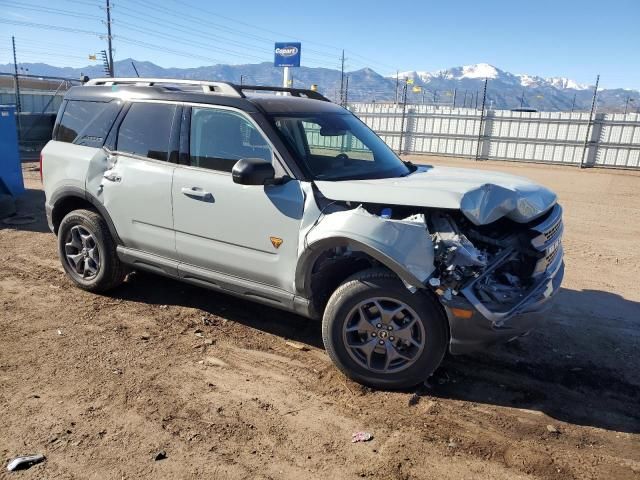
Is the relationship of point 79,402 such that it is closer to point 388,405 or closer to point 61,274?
point 388,405

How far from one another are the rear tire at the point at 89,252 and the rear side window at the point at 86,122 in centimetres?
71

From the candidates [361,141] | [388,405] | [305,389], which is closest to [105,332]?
[305,389]

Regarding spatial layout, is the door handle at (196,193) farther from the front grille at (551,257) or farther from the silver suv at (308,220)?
the front grille at (551,257)

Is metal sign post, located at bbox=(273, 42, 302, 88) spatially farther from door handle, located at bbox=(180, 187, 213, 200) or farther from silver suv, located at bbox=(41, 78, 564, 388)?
door handle, located at bbox=(180, 187, 213, 200)

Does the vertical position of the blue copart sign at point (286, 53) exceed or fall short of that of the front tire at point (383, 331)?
it exceeds it

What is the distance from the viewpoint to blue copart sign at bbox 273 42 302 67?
94.0 feet

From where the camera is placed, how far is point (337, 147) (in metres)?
4.54

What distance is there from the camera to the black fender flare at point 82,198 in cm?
484

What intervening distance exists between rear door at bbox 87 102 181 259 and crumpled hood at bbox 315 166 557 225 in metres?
1.52

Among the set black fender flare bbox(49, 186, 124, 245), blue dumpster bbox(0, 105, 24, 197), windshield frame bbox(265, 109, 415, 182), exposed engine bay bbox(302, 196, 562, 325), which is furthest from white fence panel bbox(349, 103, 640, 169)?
black fender flare bbox(49, 186, 124, 245)

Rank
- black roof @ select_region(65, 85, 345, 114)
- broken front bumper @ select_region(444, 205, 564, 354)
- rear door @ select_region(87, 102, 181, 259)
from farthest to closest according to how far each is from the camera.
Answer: rear door @ select_region(87, 102, 181, 259) → black roof @ select_region(65, 85, 345, 114) → broken front bumper @ select_region(444, 205, 564, 354)

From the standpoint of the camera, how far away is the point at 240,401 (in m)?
3.46

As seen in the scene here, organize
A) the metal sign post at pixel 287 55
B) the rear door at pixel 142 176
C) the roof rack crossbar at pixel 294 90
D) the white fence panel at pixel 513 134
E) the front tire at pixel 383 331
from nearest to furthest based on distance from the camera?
the front tire at pixel 383 331 → the rear door at pixel 142 176 → the roof rack crossbar at pixel 294 90 → the white fence panel at pixel 513 134 → the metal sign post at pixel 287 55

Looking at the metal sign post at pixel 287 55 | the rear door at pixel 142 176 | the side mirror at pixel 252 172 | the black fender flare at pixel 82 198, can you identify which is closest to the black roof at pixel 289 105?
the side mirror at pixel 252 172
